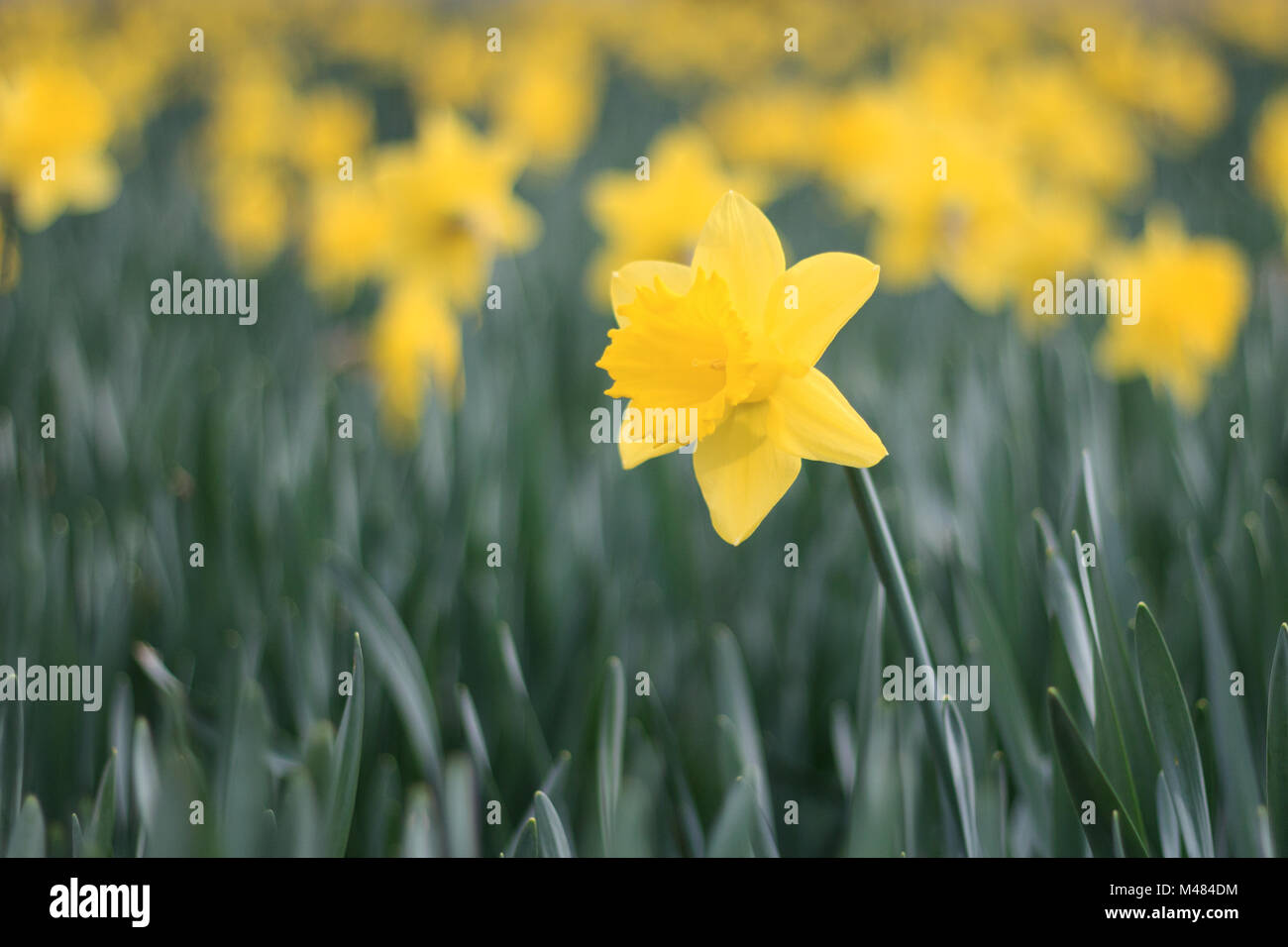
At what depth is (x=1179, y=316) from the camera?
1.53m

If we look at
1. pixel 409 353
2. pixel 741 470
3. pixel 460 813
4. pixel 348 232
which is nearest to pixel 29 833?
pixel 460 813

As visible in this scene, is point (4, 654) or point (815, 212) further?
point (815, 212)

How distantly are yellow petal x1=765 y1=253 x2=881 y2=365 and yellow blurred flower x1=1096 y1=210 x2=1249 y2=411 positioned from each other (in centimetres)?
108

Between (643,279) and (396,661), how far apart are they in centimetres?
45

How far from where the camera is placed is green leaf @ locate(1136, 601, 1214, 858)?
2.02ft

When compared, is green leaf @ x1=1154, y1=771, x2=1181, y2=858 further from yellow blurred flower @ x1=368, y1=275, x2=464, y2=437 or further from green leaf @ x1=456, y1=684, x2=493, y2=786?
yellow blurred flower @ x1=368, y1=275, x2=464, y2=437

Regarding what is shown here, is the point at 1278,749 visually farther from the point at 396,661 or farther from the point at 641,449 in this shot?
the point at 396,661

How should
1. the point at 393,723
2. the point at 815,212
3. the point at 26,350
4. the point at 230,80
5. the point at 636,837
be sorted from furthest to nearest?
the point at 230,80 < the point at 815,212 < the point at 26,350 < the point at 393,723 < the point at 636,837

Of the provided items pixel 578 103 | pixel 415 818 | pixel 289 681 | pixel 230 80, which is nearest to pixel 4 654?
pixel 289 681

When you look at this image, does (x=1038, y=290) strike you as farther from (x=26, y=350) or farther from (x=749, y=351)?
(x=26, y=350)

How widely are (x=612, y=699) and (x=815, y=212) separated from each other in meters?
3.30

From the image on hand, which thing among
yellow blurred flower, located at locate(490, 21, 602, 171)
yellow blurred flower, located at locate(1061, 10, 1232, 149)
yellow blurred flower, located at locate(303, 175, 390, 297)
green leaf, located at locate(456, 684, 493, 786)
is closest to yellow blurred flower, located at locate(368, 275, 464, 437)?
yellow blurred flower, located at locate(303, 175, 390, 297)

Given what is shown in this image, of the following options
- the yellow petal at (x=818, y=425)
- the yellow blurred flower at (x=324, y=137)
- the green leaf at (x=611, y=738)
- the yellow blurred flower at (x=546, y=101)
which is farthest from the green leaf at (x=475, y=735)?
the yellow blurred flower at (x=324, y=137)
